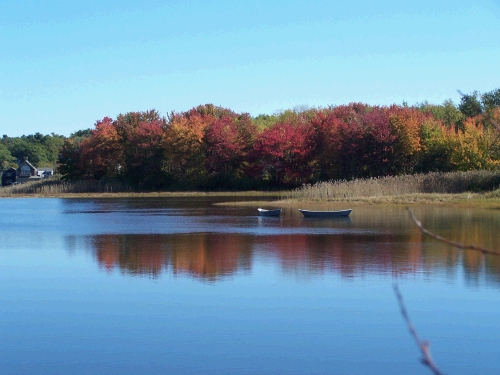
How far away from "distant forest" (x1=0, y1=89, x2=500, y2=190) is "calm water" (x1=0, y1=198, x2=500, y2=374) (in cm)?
2665

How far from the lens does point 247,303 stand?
42.9 feet

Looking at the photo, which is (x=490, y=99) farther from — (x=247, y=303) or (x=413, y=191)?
(x=247, y=303)

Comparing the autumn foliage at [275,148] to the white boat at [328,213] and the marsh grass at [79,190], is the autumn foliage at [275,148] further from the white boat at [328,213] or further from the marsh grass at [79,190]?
the white boat at [328,213]

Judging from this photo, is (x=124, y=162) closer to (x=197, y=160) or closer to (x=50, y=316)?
(x=197, y=160)

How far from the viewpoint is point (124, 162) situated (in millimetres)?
63375

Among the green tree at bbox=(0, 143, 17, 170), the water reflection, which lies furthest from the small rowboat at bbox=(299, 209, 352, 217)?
the green tree at bbox=(0, 143, 17, 170)

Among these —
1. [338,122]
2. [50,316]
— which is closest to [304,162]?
[338,122]

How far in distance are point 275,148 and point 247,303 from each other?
43392mm

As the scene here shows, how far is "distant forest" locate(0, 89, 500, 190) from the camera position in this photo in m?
50.7

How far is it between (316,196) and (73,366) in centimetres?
3434

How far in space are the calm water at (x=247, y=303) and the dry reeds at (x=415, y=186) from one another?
16.4m

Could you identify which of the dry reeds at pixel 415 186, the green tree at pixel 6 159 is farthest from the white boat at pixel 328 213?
the green tree at pixel 6 159

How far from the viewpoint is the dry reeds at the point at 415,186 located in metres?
40.6

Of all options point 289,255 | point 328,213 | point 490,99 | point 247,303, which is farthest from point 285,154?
point 247,303
